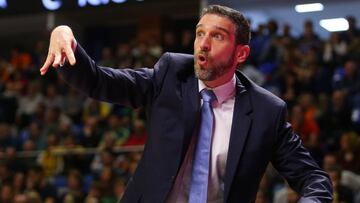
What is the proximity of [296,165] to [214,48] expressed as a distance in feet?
1.76

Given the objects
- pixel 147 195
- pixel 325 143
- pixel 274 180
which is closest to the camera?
pixel 147 195

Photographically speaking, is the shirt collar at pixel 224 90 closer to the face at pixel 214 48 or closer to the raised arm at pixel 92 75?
the face at pixel 214 48

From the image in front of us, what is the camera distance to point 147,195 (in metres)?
2.52

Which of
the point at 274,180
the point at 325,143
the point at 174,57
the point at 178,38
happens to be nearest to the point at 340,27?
the point at 178,38

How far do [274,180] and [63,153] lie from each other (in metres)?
3.46

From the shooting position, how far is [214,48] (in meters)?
2.60

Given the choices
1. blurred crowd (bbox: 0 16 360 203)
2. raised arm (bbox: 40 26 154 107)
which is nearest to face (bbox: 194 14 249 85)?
raised arm (bbox: 40 26 154 107)

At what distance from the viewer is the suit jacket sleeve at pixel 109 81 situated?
2.41 m

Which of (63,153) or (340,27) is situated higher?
(340,27)

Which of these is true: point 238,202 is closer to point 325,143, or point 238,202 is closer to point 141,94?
point 141,94

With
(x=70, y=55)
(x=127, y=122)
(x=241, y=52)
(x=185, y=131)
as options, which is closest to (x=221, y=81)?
(x=241, y=52)

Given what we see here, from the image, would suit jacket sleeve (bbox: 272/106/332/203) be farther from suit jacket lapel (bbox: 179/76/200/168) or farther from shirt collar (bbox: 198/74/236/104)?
suit jacket lapel (bbox: 179/76/200/168)

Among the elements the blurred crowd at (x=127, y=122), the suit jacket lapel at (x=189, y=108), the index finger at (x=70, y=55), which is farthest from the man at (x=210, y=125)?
the blurred crowd at (x=127, y=122)

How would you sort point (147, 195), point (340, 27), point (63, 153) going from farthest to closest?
point (340, 27), point (63, 153), point (147, 195)
